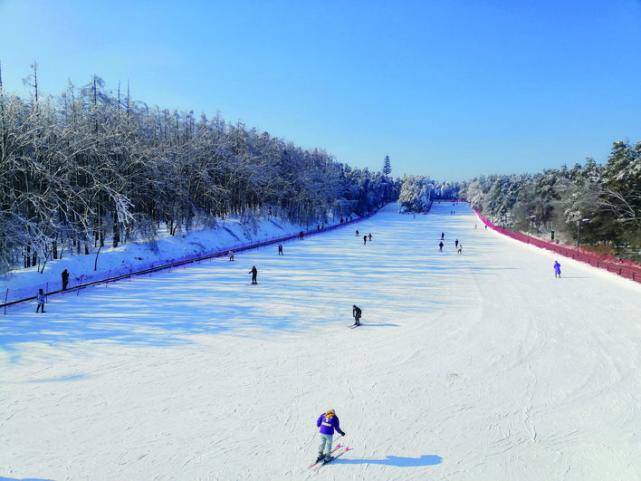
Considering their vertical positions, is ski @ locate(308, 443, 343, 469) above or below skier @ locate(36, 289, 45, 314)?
below

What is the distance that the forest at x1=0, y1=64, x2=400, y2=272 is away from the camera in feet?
67.5

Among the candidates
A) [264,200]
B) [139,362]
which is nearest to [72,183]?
[139,362]

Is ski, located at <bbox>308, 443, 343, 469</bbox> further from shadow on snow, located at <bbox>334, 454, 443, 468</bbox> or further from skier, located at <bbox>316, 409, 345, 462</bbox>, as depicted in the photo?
shadow on snow, located at <bbox>334, 454, 443, 468</bbox>

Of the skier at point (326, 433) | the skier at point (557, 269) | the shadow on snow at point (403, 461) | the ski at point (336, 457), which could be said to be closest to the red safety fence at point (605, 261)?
the skier at point (557, 269)

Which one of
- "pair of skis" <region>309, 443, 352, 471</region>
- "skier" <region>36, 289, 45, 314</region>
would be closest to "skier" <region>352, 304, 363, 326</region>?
"pair of skis" <region>309, 443, 352, 471</region>

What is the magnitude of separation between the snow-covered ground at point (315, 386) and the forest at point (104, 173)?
541cm

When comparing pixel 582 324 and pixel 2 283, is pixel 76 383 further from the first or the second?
pixel 582 324

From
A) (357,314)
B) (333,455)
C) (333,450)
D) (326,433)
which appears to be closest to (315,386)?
(333,450)

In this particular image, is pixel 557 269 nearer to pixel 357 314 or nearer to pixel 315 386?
pixel 357 314

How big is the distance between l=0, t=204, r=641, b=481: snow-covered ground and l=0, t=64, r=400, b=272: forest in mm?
5406

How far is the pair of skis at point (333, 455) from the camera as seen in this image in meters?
7.23

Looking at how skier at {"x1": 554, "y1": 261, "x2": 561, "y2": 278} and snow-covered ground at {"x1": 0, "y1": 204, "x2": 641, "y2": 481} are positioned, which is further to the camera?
skier at {"x1": 554, "y1": 261, "x2": 561, "y2": 278}

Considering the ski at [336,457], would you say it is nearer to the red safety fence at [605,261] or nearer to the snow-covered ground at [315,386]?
the snow-covered ground at [315,386]

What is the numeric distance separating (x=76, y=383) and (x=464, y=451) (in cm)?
946
